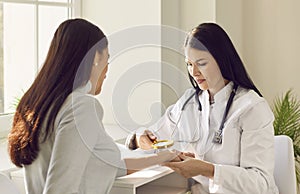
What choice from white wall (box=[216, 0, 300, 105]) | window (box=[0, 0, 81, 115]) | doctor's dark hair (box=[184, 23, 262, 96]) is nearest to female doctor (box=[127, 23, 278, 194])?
doctor's dark hair (box=[184, 23, 262, 96])

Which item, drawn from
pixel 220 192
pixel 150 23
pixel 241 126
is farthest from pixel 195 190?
pixel 150 23

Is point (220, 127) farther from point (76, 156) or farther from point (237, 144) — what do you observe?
point (76, 156)

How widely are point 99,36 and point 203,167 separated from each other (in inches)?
22.8

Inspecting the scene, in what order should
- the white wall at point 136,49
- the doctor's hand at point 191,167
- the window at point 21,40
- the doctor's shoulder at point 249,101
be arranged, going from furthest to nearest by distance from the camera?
the white wall at point 136,49 → the window at point 21,40 → the doctor's shoulder at point 249,101 → the doctor's hand at point 191,167

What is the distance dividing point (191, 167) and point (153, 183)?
10.1 inches

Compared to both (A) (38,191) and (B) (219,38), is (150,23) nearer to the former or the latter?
(B) (219,38)

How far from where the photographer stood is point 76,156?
5.09 feet

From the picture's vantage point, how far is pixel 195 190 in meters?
2.13

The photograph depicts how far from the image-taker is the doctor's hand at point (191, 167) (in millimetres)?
1940

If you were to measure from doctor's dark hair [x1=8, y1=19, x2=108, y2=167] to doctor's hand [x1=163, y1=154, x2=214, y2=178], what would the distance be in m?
0.46

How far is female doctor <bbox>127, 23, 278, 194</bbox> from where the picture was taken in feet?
6.54

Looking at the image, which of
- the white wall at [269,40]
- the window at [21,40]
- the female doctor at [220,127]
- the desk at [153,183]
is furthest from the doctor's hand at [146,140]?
the white wall at [269,40]

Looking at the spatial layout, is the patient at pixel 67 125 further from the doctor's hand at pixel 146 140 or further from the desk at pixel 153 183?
the doctor's hand at pixel 146 140

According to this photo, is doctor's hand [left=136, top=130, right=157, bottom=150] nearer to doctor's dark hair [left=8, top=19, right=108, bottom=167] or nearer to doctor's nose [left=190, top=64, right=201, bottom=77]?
doctor's nose [left=190, top=64, right=201, bottom=77]
